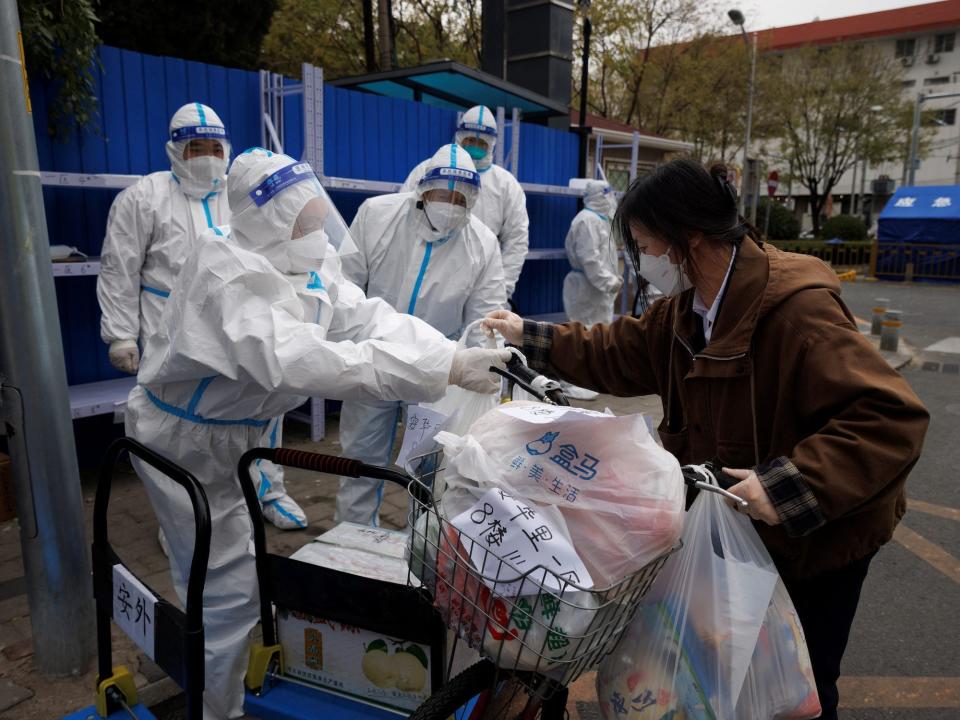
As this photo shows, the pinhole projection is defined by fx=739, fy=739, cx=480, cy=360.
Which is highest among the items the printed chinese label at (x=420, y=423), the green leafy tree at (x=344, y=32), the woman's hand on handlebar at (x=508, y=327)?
the green leafy tree at (x=344, y=32)

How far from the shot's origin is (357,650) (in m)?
1.98

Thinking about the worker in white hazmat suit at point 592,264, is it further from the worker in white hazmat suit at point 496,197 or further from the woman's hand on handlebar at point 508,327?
the woman's hand on handlebar at point 508,327

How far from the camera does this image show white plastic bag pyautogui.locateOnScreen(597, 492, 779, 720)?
1.50m

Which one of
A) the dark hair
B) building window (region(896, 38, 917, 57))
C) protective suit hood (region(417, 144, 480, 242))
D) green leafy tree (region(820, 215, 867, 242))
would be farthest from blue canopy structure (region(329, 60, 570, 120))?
building window (region(896, 38, 917, 57))

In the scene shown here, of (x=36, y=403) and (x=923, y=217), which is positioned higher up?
(x=923, y=217)

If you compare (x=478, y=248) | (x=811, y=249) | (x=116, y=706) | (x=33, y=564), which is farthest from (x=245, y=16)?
(x=811, y=249)

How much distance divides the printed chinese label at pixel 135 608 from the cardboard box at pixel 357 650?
1.11ft

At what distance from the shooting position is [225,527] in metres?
2.49

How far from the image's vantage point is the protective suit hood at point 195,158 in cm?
437

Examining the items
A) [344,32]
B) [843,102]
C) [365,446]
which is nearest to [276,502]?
[365,446]

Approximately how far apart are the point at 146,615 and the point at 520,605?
1.11 m

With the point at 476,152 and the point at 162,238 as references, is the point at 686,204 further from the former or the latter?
the point at 476,152

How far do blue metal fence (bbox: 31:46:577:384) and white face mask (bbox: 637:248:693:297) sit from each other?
4161 millimetres

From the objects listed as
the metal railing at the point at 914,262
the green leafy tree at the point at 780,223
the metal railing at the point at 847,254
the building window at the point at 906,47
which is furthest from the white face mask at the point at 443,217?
the building window at the point at 906,47
